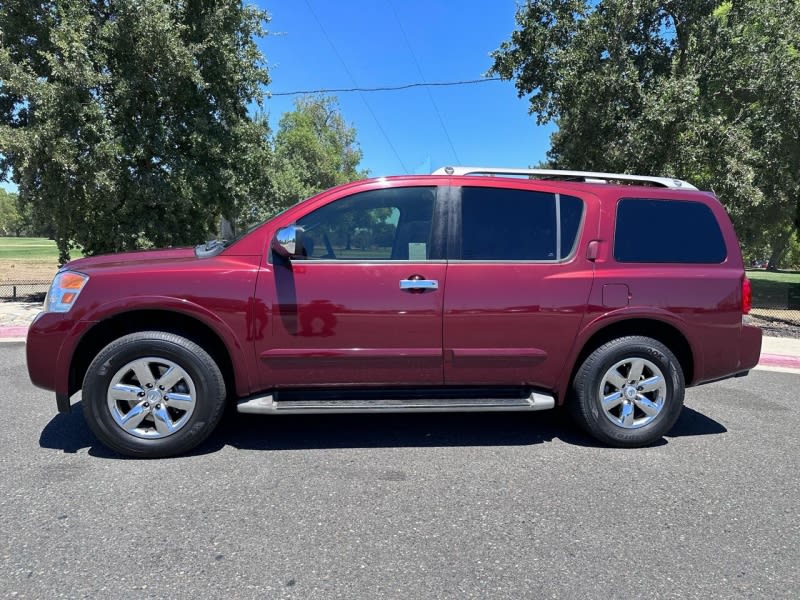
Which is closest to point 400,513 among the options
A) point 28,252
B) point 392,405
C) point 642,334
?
point 392,405

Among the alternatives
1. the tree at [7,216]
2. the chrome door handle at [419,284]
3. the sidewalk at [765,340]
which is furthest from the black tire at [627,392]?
the tree at [7,216]

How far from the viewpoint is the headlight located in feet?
12.0

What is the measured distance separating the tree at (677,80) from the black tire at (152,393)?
988cm

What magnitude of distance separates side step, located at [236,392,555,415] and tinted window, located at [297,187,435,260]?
1.01 m

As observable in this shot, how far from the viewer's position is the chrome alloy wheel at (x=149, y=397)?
3668 millimetres

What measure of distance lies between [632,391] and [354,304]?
2160 millimetres

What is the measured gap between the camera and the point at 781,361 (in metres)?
7.49

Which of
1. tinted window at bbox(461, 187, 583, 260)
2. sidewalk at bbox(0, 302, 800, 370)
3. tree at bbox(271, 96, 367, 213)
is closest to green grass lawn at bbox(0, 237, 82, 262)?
tree at bbox(271, 96, 367, 213)

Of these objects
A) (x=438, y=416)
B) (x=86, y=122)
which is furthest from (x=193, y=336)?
(x=86, y=122)

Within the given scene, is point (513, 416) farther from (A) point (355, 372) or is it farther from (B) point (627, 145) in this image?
(B) point (627, 145)

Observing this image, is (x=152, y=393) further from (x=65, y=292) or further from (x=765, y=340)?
(x=765, y=340)

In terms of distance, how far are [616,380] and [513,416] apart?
3.58ft

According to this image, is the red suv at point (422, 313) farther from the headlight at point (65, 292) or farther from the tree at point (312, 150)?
the tree at point (312, 150)

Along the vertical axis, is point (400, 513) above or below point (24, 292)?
above
